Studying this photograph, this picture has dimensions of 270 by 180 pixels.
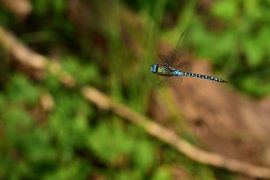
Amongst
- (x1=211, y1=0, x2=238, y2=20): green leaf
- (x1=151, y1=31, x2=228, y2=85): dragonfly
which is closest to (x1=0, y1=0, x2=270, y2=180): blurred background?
(x1=211, y1=0, x2=238, y2=20): green leaf

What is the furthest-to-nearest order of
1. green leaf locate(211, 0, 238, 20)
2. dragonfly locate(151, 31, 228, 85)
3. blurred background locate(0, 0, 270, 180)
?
Result: green leaf locate(211, 0, 238, 20) → blurred background locate(0, 0, 270, 180) → dragonfly locate(151, 31, 228, 85)

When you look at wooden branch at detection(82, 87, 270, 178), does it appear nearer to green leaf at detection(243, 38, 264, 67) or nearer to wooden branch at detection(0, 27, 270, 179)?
wooden branch at detection(0, 27, 270, 179)

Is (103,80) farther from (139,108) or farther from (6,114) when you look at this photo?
(6,114)

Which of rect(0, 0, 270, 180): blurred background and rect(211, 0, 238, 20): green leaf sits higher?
rect(211, 0, 238, 20): green leaf

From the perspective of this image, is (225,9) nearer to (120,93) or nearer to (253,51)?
(253,51)

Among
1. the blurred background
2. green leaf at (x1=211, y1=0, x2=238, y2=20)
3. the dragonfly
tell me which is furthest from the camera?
green leaf at (x1=211, y1=0, x2=238, y2=20)

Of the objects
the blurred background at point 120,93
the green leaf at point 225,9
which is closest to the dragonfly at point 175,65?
the blurred background at point 120,93

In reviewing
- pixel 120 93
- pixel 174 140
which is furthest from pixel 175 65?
pixel 120 93
